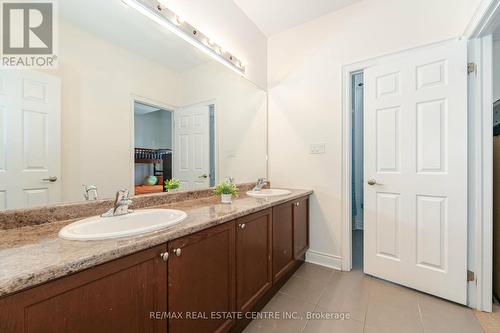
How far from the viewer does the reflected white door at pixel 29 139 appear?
0.91 m

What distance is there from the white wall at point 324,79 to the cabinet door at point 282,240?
51 cm

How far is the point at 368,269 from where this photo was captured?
2.00 metres

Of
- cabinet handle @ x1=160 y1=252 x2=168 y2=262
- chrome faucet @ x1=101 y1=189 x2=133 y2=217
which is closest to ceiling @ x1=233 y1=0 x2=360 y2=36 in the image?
chrome faucet @ x1=101 y1=189 x2=133 y2=217

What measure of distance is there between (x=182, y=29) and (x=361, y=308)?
2.40 metres

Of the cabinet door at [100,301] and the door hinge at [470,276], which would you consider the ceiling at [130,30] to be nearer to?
the cabinet door at [100,301]

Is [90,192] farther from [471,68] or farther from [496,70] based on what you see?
[496,70]

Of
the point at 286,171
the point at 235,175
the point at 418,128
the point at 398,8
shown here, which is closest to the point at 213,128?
the point at 235,175

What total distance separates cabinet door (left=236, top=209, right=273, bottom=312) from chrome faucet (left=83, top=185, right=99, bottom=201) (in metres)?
0.79

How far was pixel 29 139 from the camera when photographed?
0.97 meters

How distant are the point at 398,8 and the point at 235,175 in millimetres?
2062

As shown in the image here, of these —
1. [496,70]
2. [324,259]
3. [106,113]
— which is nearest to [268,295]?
[324,259]

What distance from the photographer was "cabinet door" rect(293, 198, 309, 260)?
2.00 metres

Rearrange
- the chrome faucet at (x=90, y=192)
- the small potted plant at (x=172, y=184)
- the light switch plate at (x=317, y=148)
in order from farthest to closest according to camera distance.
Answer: the light switch plate at (x=317, y=148), the small potted plant at (x=172, y=184), the chrome faucet at (x=90, y=192)

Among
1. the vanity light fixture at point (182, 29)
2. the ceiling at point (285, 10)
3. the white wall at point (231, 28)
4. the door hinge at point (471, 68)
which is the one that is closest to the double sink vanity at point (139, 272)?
the vanity light fixture at point (182, 29)
